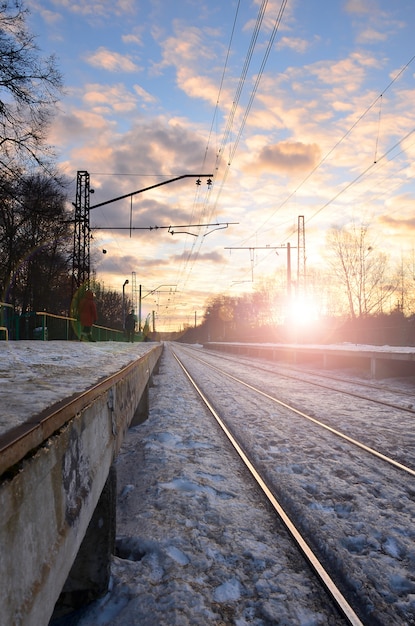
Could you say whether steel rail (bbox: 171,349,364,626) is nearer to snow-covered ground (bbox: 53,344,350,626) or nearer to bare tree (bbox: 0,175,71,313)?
snow-covered ground (bbox: 53,344,350,626)

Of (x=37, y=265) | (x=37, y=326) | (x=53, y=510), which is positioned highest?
(x=37, y=265)

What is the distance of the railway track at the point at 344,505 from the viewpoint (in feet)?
8.82

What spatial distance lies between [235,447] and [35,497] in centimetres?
496

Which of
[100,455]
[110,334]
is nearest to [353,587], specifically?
[100,455]

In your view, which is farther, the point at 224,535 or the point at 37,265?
A: the point at 37,265

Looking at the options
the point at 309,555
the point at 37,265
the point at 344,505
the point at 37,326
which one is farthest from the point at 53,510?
the point at 37,265

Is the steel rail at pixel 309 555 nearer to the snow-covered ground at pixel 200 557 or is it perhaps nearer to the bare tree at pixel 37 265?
the snow-covered ground at pixel 200 557

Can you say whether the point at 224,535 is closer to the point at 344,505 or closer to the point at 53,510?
the point at 344,505

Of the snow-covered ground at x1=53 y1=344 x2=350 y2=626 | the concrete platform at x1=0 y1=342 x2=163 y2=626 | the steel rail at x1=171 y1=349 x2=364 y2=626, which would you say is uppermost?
the concrete platform at x1=0 y1=342 x2=163 y2=626

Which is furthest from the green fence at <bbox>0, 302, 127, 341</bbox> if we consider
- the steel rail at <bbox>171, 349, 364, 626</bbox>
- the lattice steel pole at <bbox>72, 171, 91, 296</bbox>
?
the steel rail at <bbox>171, 349, 364, 626</bbox>

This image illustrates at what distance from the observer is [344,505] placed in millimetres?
3932

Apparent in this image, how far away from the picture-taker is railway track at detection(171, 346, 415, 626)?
8.82 ft

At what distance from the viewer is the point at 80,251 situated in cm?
2288

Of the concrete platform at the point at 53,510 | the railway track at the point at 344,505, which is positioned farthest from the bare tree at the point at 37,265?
the concrete platform at the point at 53,510
